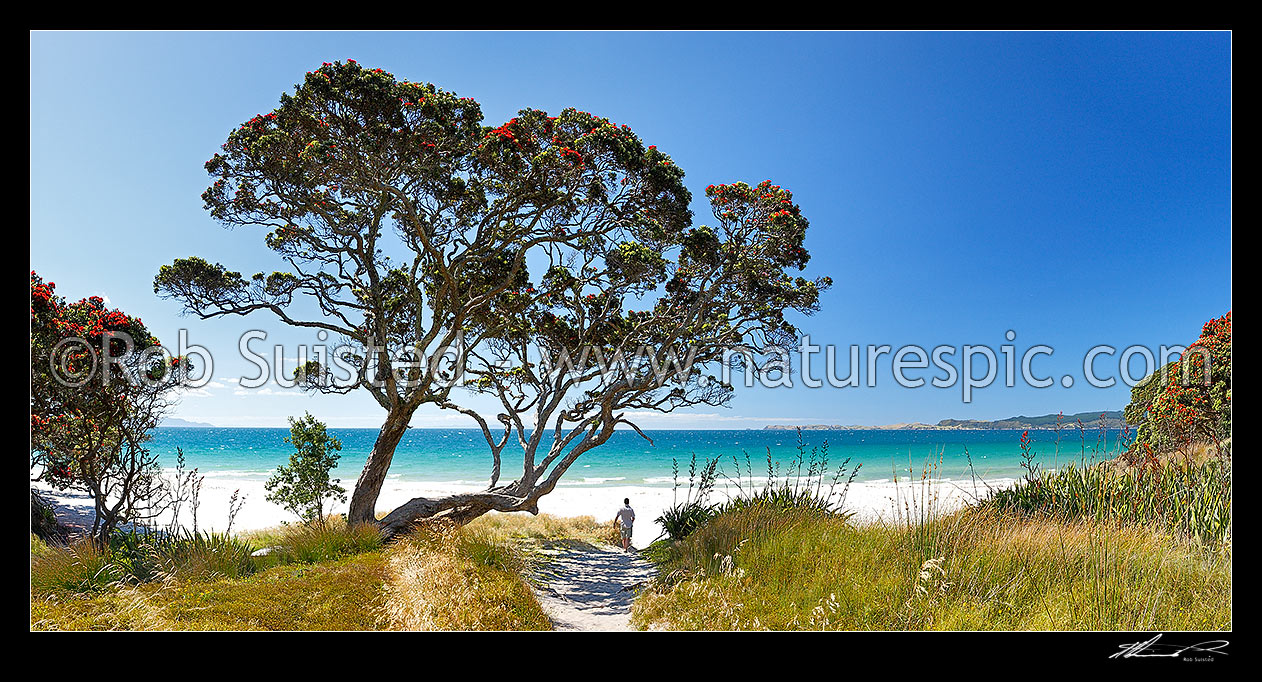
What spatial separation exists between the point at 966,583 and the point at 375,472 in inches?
322

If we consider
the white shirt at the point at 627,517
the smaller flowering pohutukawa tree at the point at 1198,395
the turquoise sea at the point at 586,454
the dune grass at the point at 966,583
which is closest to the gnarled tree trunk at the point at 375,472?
the white shirt at the point at 627,517

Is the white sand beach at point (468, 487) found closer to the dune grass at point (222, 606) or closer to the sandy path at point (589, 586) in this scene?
the sandy path at point (589, 586)

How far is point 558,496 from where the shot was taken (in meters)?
28.6

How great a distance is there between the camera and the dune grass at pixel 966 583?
14.0ft

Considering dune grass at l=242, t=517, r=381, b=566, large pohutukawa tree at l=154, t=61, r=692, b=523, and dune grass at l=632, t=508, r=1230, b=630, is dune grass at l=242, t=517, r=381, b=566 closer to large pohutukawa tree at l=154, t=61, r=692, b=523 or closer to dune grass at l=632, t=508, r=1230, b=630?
large pohutukawa tree at l=154, t=61, r=692, b=523

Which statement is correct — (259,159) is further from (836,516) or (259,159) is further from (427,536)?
(836,516)

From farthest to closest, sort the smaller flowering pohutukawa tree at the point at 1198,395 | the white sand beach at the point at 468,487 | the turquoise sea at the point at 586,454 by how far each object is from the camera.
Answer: the turquoise sea at the point at 586,454
the white sand beach at the point at 468,487
the smaller flowering pohutukawa tree at the point at 1198,395

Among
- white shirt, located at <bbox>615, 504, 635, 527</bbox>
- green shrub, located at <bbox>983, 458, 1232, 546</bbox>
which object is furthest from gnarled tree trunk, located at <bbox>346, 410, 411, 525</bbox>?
green shrub, located at <bbox>983, 458, 1232, 546</bbox>

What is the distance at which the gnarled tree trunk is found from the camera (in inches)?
347

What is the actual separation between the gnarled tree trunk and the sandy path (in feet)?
9.69

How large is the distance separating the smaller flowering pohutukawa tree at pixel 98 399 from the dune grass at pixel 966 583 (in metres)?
7.47

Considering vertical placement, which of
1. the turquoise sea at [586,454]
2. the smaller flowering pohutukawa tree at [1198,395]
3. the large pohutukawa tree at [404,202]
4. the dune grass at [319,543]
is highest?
the large pohutukawa tree at [404,202]
